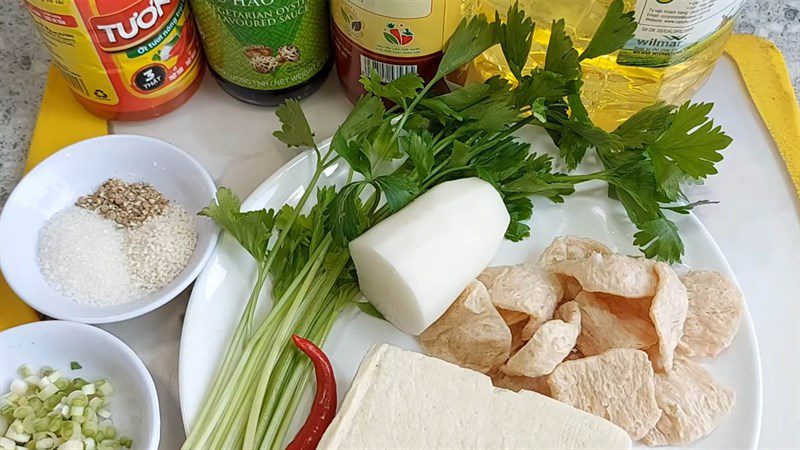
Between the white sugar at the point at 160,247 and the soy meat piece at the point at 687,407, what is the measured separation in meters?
0.67

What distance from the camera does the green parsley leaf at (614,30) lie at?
977 millimetres

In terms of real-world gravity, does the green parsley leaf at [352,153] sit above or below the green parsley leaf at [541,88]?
below

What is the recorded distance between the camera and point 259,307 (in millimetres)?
1064

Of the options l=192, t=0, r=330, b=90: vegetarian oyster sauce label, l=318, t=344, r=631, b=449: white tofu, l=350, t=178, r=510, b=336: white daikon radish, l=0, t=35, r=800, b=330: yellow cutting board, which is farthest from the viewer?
l=0, t=35, r=800, b=330: yellow cutting board

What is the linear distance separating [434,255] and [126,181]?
20.2 inches

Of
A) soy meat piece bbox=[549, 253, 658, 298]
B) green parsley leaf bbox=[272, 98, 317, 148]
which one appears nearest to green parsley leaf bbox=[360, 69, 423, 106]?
green parsley leaf bbox=[272, 98, 317, 148]

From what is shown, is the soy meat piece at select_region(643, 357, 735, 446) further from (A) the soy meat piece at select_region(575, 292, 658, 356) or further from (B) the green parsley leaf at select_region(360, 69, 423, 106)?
(B) the green parsley leaf at select_region(360, 69, 423, 106)

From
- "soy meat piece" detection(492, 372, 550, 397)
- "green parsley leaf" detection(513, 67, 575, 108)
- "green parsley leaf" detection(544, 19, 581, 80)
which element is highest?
"green parsley leaf" detection(544, 19, 581, 80)

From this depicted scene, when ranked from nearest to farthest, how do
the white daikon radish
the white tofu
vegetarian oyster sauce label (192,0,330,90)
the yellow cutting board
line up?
the white tofu, the white daikon radish, vegetarian oyster sauce label (192,0,330,90), the yellow cutting board

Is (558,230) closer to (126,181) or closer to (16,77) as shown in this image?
(126,181)

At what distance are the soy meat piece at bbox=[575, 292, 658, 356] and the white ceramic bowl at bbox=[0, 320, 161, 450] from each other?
22.4 inches

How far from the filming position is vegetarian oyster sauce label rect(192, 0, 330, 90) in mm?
1095

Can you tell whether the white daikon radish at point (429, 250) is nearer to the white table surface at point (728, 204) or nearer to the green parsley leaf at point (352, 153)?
the green parsley leaf at point (352, 153)

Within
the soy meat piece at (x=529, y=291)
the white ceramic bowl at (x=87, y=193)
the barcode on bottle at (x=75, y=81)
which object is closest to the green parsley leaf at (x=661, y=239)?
the soy meat piece at (x=529, y=291)
